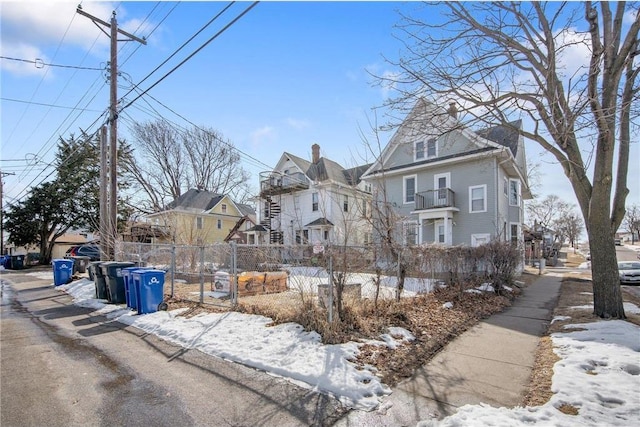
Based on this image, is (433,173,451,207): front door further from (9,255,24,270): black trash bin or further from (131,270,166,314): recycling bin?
(9,255,24,270): black trash bin

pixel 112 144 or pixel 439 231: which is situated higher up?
pixel 112 144

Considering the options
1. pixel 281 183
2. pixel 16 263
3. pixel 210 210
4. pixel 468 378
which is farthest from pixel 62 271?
pixel 210 210

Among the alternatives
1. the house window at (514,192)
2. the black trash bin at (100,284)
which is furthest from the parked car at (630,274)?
the black trash bin at (100,284)

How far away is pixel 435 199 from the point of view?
2119 centimetres

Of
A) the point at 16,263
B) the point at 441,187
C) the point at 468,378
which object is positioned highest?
the point at 441,187

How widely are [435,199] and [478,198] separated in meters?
2.46

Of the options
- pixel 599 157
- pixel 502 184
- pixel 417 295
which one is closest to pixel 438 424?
pixel 417 295

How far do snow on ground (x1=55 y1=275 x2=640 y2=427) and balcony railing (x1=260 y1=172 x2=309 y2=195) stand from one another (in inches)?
852

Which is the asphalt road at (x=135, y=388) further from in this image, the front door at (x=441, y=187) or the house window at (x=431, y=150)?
the house window at (x=431, y=150)

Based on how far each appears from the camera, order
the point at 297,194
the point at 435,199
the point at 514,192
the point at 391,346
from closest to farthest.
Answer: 1. the point at 391,346
2. the point at 435,199
3. the point at 514,192
4. the point at 297,194

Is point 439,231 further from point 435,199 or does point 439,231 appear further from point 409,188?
point 409,188

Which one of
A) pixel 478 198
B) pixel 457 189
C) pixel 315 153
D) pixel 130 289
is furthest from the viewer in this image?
pixel 315 153

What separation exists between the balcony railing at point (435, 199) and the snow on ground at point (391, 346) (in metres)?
14.2

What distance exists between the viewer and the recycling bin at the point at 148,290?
797cm
